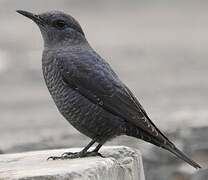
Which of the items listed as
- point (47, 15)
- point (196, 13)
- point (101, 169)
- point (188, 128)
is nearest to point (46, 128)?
point (188, 128)

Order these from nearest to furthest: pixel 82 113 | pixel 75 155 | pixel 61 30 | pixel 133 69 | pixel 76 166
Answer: pixel 76 166
pixel 75 155
pixel 82 113
pixel 61 30
pixel 133 69

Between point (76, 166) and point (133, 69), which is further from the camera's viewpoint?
point (133, 69)

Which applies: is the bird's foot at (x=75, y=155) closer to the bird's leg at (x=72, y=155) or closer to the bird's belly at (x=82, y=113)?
the bird's leg at (x=72, y=155)

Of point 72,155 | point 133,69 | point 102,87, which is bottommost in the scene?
point 133,69

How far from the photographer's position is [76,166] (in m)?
7.11

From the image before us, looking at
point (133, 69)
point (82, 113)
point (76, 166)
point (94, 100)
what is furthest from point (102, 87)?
point (133, 69)

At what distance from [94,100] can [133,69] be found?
320 inches

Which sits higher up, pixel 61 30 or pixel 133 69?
pixel 61 30

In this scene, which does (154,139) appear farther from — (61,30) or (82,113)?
(61,30)

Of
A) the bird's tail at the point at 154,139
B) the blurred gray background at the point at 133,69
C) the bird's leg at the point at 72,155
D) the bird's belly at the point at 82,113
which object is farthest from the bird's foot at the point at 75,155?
the blurred gray background at the point at 133,69

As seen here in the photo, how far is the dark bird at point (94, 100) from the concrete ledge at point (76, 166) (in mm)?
169

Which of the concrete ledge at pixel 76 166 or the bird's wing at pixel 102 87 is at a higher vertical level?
the bird's wing at pixel 102 87

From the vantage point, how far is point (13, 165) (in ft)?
24.4

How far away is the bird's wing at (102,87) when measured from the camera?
791cm
